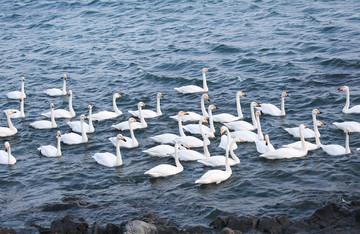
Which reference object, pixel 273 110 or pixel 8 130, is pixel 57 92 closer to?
pixel 8 130

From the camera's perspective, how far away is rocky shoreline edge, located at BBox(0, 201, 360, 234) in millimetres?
11719

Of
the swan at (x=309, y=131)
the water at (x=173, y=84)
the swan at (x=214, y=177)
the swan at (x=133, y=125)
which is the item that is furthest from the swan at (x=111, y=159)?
the swan at (x=309, y=131)

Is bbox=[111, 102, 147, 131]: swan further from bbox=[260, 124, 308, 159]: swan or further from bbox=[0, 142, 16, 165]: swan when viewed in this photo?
bbox=[260, 124, 308, 159]: swan

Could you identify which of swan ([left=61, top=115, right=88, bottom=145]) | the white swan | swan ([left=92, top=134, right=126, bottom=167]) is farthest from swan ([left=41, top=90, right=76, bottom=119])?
swan ([left=92, top=134, right=126, bottom=167])

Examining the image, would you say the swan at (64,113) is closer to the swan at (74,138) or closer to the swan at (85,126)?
the swan at (85,126)

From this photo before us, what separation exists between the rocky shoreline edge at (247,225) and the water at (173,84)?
0.68m

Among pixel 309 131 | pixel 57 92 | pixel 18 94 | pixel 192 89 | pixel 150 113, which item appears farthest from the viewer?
pixel 57 92

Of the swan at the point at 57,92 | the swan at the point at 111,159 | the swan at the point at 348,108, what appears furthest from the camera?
the swan at the point at 57,92

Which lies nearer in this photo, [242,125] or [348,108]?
[242,125]

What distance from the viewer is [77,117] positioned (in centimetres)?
2227

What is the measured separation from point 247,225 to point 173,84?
568 inches

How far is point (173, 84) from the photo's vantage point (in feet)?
85.0

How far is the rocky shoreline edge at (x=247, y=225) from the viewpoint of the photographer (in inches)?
461

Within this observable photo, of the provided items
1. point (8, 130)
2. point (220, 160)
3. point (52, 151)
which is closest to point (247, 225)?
point (220, 160)
